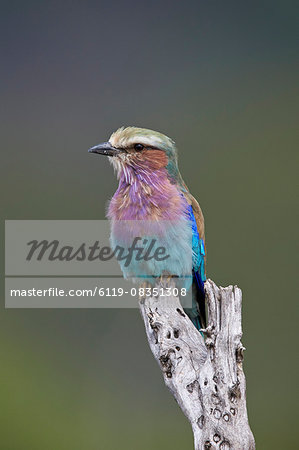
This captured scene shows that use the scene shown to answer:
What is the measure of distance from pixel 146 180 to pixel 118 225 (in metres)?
0.19

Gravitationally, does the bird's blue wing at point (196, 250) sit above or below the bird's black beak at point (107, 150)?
below

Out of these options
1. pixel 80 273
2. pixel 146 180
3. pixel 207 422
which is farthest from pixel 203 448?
pixel 80 273

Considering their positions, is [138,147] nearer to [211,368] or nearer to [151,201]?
[151,201]

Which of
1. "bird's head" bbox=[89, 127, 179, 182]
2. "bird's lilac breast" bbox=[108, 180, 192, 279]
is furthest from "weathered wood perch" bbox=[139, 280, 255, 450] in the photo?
"bird's head" bbox=[89, 127, 179, 182]

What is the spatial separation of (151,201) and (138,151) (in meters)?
0.18

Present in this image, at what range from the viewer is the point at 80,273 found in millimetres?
3645

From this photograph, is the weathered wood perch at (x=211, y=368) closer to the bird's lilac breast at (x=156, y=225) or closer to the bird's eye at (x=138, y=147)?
the bird's lilac breast at (x=156, y=225)

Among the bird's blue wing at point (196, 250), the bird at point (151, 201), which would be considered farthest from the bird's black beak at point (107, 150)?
the bird's blue wing at point (196, 250)

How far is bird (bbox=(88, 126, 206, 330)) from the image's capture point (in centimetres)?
227

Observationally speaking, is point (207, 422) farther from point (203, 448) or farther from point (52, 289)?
point (52, 289)

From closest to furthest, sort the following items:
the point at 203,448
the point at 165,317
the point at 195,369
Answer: the point at 203,448
the point at 195,369
the point at 165,317

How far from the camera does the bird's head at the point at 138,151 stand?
227 centimetres

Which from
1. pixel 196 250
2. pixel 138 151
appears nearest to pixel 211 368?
pixel 196 250

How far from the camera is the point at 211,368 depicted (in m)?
1.86
